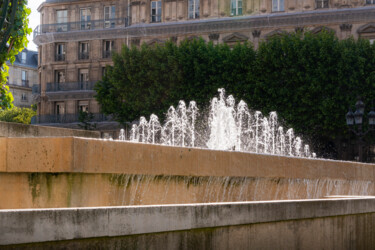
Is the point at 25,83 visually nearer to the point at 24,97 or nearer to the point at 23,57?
the point at 24,97

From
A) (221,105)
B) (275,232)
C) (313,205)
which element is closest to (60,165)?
(275,232)

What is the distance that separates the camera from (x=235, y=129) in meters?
30.2

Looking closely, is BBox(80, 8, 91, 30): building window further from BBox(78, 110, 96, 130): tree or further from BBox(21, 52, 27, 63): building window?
BBox(21, 52, 27, 63): building window

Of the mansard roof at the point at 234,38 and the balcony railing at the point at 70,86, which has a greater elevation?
the mansard roof at the point at 234,38

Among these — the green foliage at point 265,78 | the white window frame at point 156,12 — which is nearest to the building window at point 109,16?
the white window frame at point 156,12

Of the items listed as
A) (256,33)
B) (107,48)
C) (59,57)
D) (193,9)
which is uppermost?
(193,9)

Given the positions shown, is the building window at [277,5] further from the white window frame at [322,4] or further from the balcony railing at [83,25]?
the balcony railing at [83,25]

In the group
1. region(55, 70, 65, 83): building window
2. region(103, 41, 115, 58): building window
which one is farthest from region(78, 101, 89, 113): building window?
region(103, 41, 115, 58): building window

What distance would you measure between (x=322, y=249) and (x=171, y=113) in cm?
2720

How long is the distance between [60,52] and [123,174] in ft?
144

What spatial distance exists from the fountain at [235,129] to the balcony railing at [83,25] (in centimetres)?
1239

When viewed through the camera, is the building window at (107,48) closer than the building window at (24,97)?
Yes

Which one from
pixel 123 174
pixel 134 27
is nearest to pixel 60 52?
pixel 134 27

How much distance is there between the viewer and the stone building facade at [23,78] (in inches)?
2628
